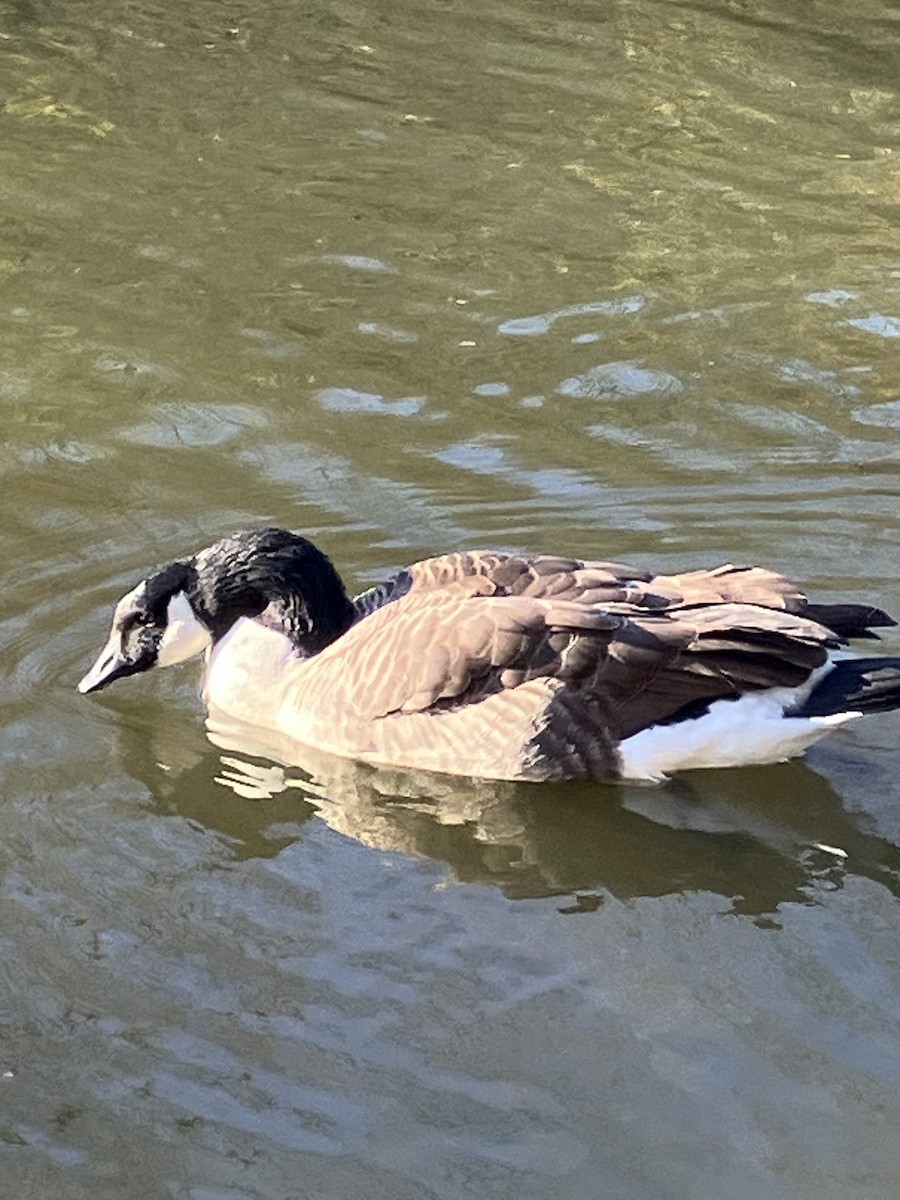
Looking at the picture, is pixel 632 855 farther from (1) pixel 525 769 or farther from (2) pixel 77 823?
(2) pixel 77 823

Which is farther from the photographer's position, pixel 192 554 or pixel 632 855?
pixel 192 554

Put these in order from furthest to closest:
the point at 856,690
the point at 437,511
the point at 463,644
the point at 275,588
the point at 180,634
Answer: the point at 437,511, the point at 180,634, the point at 275,588, the point at 463,644, the point at 856,690

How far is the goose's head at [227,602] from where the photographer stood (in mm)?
7242

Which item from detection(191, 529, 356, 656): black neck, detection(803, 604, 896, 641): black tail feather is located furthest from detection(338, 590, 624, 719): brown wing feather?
detection(803, 604, 896, 641): black tail feather

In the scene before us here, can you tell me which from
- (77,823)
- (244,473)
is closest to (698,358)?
(244,473)

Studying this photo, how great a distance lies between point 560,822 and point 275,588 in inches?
57.7

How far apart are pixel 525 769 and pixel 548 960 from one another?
112 cm

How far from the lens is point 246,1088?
5.11 m

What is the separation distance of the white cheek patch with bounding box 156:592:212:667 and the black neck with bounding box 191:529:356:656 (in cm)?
4

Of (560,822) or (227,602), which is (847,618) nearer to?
(560,822)

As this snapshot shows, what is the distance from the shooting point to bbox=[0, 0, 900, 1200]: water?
5055 mm

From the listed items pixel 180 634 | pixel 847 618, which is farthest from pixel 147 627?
pixel 847 618

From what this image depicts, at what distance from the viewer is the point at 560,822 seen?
6.55 m

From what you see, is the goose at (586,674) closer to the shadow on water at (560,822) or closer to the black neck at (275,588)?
the shadow on water at (560,822)
